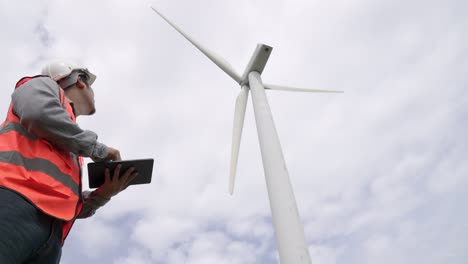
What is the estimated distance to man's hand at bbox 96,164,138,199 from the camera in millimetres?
3572

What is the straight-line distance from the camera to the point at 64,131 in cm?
299

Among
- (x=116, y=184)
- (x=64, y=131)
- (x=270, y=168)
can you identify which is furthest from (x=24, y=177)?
(x=270, y=168)

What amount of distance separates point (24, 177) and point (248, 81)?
282 inches

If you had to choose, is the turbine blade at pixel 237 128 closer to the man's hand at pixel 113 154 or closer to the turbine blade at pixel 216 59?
A: the turbine blade at pixel 216 59

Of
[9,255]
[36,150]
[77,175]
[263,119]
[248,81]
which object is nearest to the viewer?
[9,255]

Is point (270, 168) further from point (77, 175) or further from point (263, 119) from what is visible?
point (77, 175)

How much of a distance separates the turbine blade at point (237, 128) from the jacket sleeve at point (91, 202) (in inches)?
203

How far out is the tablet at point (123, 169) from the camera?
3371mm

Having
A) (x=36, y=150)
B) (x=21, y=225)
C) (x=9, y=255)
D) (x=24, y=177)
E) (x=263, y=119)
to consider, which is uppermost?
(x=263, y=119)

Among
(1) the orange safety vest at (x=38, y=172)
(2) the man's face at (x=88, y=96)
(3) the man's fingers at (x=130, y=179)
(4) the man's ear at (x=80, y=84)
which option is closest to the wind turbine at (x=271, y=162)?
(3) the man's fingers at (x=130, y=179)

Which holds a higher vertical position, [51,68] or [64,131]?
[51,68]

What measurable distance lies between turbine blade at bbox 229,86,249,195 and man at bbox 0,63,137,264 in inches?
220

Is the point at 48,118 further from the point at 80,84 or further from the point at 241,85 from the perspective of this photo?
the point at 241,85

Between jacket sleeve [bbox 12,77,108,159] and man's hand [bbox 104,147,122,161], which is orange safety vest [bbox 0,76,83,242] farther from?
man's hand [bbox 104,147,122,161]
